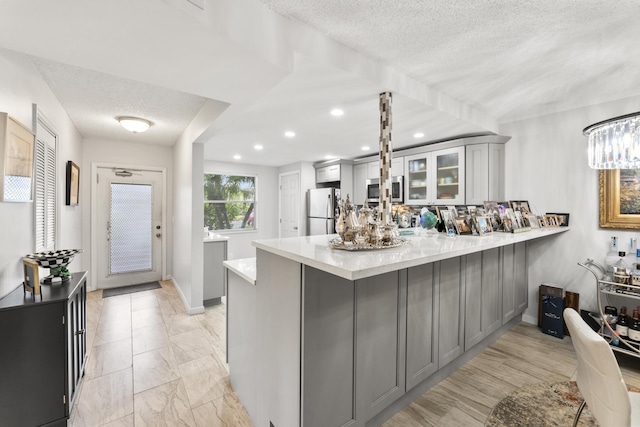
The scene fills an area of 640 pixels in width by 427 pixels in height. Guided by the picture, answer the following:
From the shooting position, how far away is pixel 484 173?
136 inches

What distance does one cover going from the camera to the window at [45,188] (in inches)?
84.9

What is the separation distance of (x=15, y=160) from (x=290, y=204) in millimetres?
4763

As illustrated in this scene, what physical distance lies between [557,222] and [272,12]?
11.6 feet

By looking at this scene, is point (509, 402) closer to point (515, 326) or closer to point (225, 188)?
point (515, 326)

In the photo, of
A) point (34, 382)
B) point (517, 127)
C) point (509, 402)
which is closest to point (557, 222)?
point (517, 127)

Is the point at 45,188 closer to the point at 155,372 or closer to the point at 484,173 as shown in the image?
the point at 155,372

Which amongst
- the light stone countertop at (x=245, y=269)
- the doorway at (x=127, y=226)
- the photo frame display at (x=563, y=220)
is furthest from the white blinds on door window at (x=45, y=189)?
the photo frame display at (x=563, y=220)

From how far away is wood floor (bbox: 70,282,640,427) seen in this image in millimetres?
1844

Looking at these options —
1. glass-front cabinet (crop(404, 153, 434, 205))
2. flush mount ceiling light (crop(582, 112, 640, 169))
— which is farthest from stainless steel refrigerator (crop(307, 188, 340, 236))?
flush mount ceiling light (crop(582, 112, 640, 169))

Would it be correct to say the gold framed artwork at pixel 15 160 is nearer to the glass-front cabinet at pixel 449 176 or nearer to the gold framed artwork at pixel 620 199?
the glass-front cabinet at pixel 449 176

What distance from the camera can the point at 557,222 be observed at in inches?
122

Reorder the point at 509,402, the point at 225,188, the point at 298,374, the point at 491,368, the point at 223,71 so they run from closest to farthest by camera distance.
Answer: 1. the point at 298,374
2. the point at 223,71
3. the point at 509,402
4. the point at 491,368
5. the point at 225,188

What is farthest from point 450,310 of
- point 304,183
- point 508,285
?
point 304,183

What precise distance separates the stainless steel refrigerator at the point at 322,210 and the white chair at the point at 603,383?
4.05 metres
